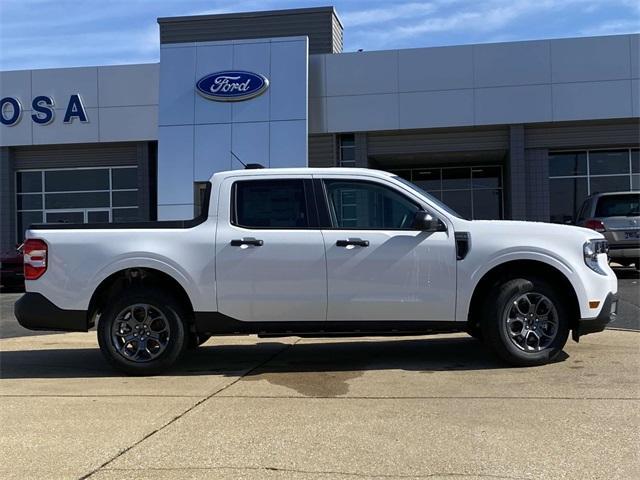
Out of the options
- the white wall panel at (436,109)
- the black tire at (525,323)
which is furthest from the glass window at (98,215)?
the black tire at (525,323)

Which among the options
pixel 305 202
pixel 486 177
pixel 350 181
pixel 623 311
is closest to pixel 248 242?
pixel 305 202

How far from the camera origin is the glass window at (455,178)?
75.0 feet

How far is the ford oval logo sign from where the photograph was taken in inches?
794

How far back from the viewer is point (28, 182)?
23844 mm

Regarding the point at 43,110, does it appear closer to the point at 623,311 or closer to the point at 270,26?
the point at 270,26

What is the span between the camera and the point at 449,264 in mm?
6035

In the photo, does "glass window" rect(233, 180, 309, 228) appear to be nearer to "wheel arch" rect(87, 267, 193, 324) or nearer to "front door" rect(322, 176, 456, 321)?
"front door" rect(322, 176, 456, 321)

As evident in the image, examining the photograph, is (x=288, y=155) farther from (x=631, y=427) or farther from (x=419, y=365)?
(x=631, y=427)

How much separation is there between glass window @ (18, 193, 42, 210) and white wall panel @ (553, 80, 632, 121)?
60.7ft

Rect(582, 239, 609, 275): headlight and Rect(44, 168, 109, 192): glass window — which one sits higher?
Rect(44, 168, 109, 192): glass window

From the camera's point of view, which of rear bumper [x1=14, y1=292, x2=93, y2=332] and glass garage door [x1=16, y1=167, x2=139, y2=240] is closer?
rear bumper [x1=14, y1=292, x2=93, y2=332]

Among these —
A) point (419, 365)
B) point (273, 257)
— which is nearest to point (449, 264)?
point (419, 365)

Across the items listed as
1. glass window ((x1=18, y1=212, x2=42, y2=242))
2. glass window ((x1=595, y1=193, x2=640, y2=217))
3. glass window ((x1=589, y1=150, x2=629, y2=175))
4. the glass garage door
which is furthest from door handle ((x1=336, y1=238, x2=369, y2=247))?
glass window ((x1=18, y1=212, x2=42, y2=242))

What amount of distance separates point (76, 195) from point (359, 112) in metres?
11.2
